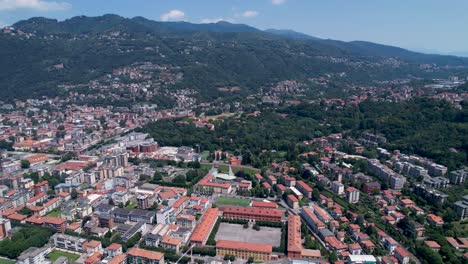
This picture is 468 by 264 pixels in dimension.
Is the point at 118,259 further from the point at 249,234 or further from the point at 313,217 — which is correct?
the point at 313,217

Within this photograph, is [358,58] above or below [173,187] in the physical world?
above

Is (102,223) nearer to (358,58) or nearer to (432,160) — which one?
(432,160)

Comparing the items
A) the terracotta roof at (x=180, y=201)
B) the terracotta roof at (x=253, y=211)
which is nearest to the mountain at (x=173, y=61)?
the terracotta roof at (x=180, y=201)

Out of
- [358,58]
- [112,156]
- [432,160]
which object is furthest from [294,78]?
[112,156]

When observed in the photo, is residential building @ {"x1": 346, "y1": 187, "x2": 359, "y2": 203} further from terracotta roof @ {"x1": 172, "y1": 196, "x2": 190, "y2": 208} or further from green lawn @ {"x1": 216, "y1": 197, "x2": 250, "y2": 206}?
terracotta roof @ {"x1": 172, "y1": 196, "x2": 190, "y2": 208}

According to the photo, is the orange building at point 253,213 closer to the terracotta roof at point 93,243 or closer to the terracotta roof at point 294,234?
the terracotta roof at point 294,234

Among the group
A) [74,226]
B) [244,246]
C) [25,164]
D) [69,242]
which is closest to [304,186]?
[244,246]

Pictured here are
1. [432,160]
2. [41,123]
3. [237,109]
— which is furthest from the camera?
[237,109]
